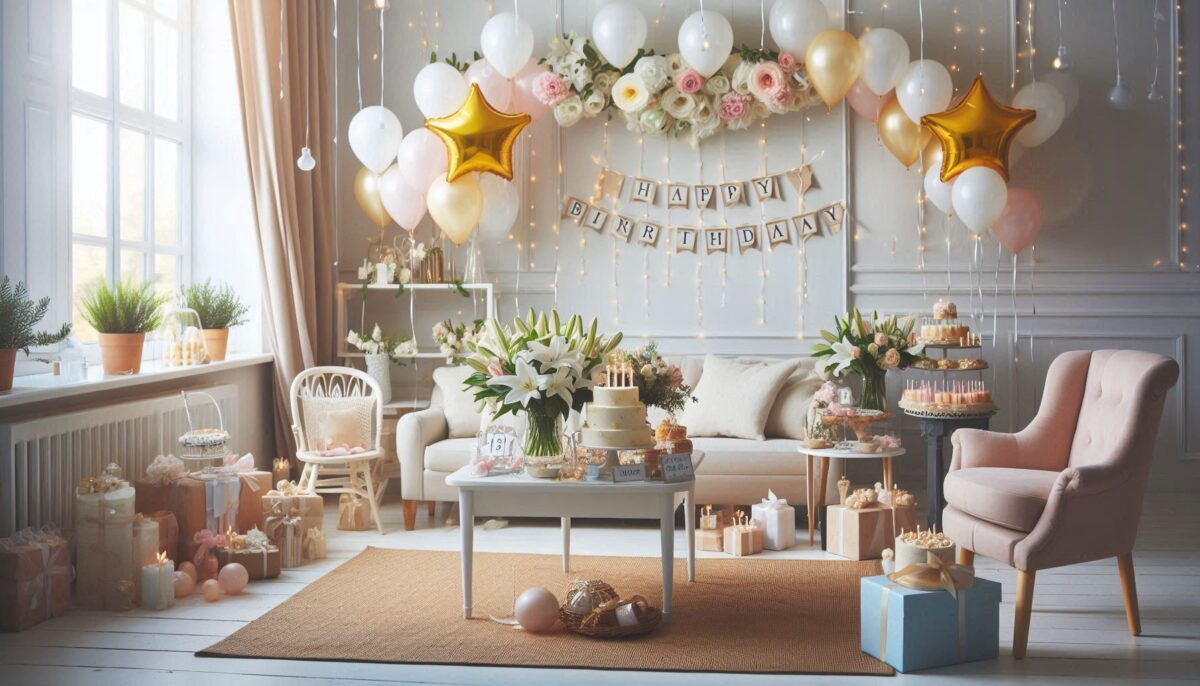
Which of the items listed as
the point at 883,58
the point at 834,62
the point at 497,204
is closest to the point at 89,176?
the point at 497,204

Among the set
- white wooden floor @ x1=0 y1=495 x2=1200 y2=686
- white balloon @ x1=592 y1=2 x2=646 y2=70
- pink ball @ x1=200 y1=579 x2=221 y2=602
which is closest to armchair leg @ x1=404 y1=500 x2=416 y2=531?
white wooden floor @ x1=0 y1=495 x2=1200 y2=686

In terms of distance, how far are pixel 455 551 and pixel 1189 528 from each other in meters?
3.53

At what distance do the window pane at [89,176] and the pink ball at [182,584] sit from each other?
1.64 meters

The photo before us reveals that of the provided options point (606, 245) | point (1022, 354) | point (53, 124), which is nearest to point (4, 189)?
point (53, 124)

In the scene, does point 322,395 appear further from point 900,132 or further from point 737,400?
point 900,132

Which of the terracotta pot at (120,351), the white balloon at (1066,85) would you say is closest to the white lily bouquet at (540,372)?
the terracotta pot at (120,351)

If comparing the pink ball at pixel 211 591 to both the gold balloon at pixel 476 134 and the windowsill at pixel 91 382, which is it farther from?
the gold balloon at pixel 476 134

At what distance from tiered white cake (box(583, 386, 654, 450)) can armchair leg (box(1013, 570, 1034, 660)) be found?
1283mm

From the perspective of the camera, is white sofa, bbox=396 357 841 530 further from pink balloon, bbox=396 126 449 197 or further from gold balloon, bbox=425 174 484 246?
pink balloon, bbox=396 126 449 197

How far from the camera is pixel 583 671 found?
334 centimetres

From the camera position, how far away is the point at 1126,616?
3.85m

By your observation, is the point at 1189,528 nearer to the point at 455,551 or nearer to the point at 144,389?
the point at 455,551

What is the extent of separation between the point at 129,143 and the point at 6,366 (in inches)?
69.0

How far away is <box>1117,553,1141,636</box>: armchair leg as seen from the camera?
368 centimetres
